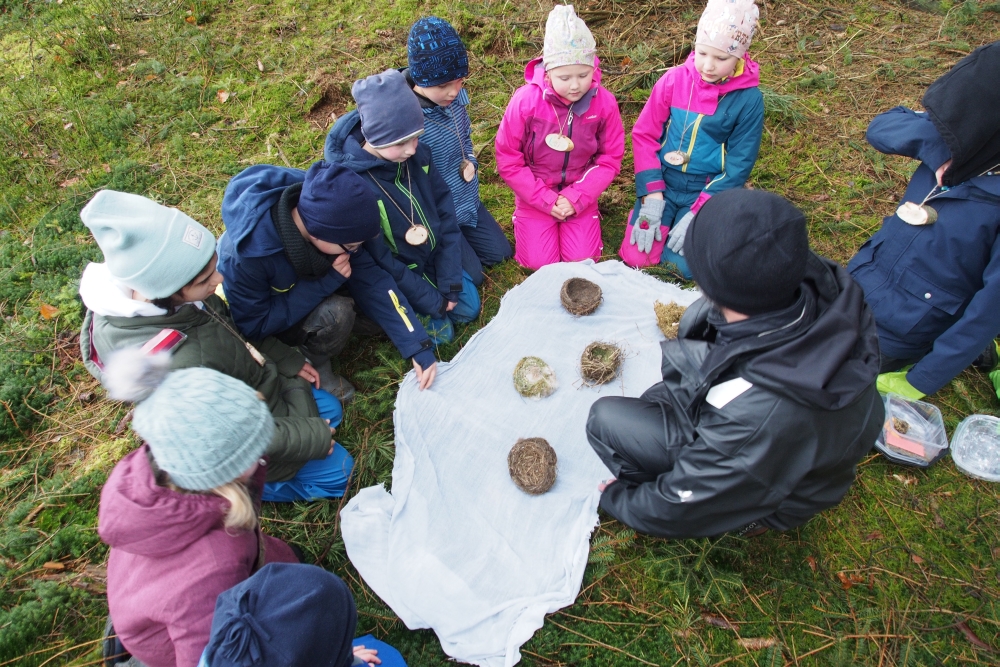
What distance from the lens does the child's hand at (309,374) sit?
319 centimetres

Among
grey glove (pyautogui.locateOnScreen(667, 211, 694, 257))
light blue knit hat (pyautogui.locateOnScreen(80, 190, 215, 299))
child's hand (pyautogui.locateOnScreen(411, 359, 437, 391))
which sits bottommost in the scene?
child's hand (pyautogui.locateOnScreen(411, 359, 437, 391))

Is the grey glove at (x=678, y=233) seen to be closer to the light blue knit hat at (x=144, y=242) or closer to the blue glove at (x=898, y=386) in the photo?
the blue glove at (x=898, y=386)

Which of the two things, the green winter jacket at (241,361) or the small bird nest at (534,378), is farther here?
the small bird nest at (534,378)

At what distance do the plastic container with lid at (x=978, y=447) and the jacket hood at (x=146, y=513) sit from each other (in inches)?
150

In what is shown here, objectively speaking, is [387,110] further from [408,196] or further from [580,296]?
[580,296]

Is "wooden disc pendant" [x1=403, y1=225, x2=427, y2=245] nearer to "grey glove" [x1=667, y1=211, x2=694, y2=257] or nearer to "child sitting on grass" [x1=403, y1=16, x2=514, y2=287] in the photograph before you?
"child sitting on grass" [x1=403, y1=16, x2=514, y2=287]

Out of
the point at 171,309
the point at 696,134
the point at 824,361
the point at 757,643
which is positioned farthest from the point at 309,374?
the point at 696,134

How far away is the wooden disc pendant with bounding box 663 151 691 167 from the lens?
3.81 m

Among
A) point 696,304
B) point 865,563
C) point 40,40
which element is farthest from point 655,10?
point 40,40

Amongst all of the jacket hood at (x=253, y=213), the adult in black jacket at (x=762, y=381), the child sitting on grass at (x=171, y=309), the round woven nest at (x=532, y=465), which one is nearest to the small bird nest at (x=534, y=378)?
Answer: the round woven nest at (x=532, y=465)

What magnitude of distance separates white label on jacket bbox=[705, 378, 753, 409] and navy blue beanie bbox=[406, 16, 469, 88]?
2373 millimetres

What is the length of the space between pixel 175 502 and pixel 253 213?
144 centimetres

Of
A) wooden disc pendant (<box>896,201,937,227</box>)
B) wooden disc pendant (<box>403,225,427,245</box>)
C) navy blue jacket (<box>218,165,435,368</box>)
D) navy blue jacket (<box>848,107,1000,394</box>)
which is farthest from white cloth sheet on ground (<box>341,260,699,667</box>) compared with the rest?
wooden disc pendant (<box>896,201,937,227</box>)

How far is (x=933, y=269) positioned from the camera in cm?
284
